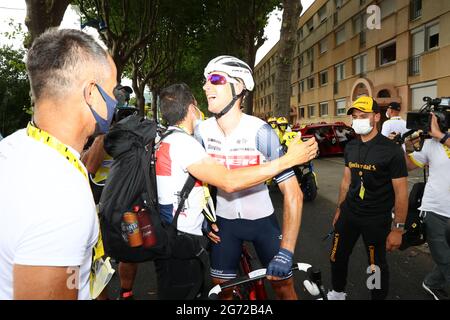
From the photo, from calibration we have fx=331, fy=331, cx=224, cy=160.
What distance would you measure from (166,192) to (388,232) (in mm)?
2276

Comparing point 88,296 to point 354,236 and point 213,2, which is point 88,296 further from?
point 213,2

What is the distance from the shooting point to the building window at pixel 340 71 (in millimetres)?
29359

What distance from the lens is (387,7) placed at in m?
22.2

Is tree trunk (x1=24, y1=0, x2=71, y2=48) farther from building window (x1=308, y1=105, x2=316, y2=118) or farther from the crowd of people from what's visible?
building window (x1=308, y1=105, x2=316, y2=118)

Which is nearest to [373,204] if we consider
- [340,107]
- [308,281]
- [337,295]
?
[337,295]

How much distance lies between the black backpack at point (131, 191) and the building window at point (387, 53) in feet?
79.9

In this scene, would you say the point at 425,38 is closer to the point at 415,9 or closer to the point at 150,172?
the point at 415,9

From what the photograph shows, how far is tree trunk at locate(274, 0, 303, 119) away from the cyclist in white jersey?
11.4 metres

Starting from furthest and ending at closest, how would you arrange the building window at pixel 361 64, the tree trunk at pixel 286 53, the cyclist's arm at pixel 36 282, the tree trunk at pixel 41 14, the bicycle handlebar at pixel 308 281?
the building window at pixel 361 64 < the tree trunk at pixel 286 53 < the tree trunk at pixel 41 14 < the bicycle handlebar at pixel 308 281 < the cyclist's arm at pixel 36 282

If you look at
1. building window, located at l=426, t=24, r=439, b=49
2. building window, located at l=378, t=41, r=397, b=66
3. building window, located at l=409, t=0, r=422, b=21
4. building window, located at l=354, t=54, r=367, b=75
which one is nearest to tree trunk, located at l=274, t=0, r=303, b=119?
building window, located at l=426, t=24, r=439, b=49

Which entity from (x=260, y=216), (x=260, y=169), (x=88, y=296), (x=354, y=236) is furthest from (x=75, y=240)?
(x=354, y=236)

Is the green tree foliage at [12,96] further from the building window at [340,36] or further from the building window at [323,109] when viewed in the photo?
the building window at [323,109]

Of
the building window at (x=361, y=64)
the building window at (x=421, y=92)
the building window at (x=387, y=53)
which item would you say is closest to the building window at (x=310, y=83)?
the building window at (x=361, y=64)

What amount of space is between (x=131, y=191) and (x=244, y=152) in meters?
0.86
